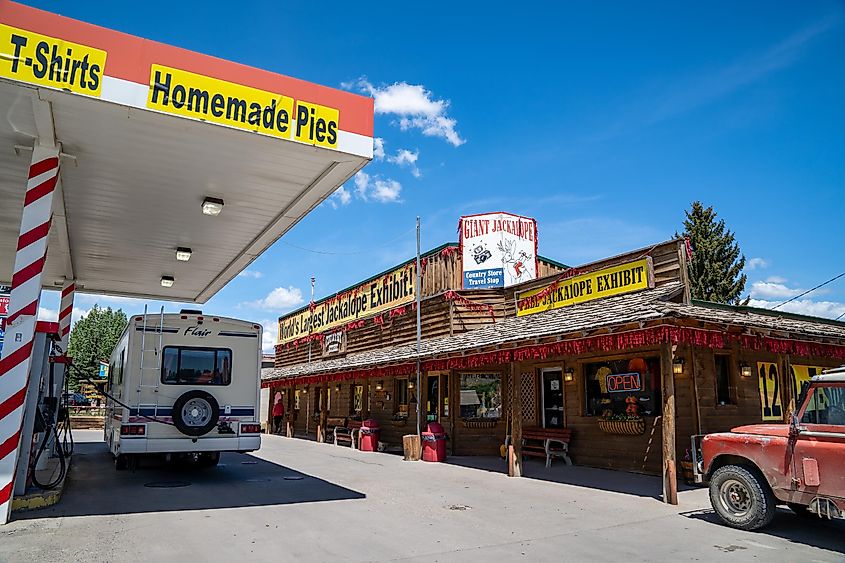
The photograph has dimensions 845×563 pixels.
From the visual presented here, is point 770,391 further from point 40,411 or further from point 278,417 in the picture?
point 278,417

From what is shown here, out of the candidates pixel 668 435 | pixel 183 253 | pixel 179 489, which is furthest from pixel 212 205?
pixel 668 435

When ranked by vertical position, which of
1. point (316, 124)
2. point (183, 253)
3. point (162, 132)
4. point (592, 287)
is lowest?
point (592, 287)

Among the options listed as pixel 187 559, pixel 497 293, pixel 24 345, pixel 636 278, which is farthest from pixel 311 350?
pixel 187 559

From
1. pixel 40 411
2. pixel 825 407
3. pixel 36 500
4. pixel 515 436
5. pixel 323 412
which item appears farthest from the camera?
pixel 323 412

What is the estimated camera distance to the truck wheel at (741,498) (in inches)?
295

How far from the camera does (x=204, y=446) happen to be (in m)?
11.1

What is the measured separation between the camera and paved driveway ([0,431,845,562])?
21.4 ft

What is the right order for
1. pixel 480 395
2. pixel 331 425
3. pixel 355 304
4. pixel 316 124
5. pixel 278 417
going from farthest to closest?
pixel 278 417
pixel 355 304
pixel 331 425
pixel 480 395
pixel 316 124

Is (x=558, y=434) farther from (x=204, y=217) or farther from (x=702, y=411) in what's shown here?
(x=204, y=217)

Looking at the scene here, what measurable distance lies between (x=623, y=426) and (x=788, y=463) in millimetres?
5636

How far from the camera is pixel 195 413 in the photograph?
36.4 ft

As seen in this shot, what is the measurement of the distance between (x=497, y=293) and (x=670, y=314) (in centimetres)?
889

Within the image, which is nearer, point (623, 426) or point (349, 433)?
point (623, 426)

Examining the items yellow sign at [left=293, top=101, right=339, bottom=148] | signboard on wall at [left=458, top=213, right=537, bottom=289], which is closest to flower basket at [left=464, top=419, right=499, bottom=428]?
signboard on wall at [left=458, top=213, right=537, bottom=289]
